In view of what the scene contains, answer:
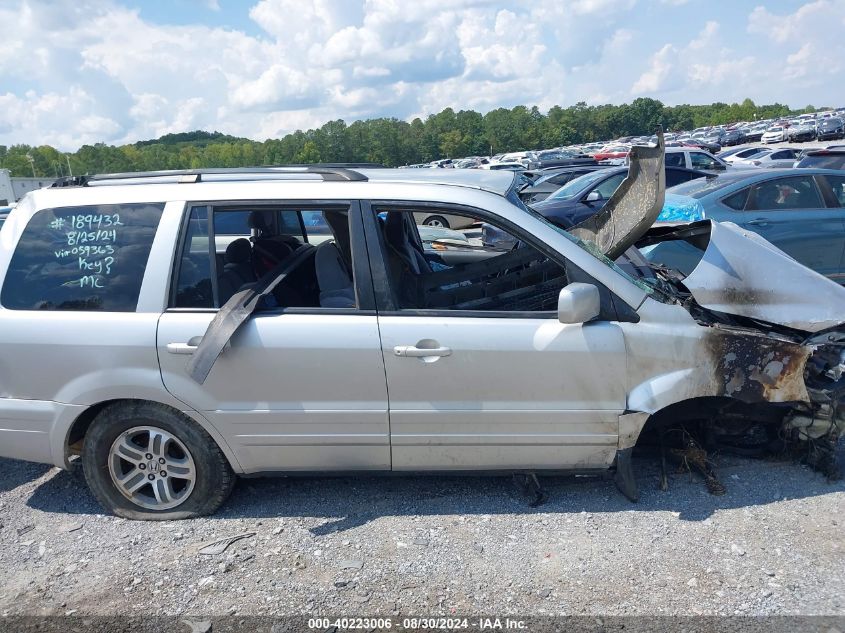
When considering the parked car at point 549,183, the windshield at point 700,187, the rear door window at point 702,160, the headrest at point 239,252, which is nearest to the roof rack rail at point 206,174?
the headrest at point 239,252

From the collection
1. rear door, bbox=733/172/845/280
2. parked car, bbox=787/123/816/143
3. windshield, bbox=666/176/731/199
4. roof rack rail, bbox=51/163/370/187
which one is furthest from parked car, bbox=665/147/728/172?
parked car, bbox=787/123/816/143

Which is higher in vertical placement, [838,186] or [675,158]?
[675,158]

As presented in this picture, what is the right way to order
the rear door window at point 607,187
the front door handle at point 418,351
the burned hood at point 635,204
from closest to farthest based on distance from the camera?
the front door handle at point 418,351
the burned hood at point 635,204
the rear door window at point 607,187

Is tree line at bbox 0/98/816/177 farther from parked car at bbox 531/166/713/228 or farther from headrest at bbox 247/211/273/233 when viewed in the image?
headrest at bbox 247/211/273/233

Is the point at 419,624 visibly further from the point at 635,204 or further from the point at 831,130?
the point at 831,130

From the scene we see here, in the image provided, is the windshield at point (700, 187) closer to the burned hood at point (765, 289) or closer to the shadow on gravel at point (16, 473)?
the burned hood at point (765, 289)

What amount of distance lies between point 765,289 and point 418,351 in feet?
6.42

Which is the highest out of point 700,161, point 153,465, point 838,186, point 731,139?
point 731,139

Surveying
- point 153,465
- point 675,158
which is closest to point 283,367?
point 153,465

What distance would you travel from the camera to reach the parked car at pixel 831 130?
143 ft

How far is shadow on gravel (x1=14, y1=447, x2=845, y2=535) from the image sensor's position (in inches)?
141

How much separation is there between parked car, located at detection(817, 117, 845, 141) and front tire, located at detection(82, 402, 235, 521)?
50710 millimetres

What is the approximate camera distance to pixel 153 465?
360 centimetres

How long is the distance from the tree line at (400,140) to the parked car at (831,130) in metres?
17.4
